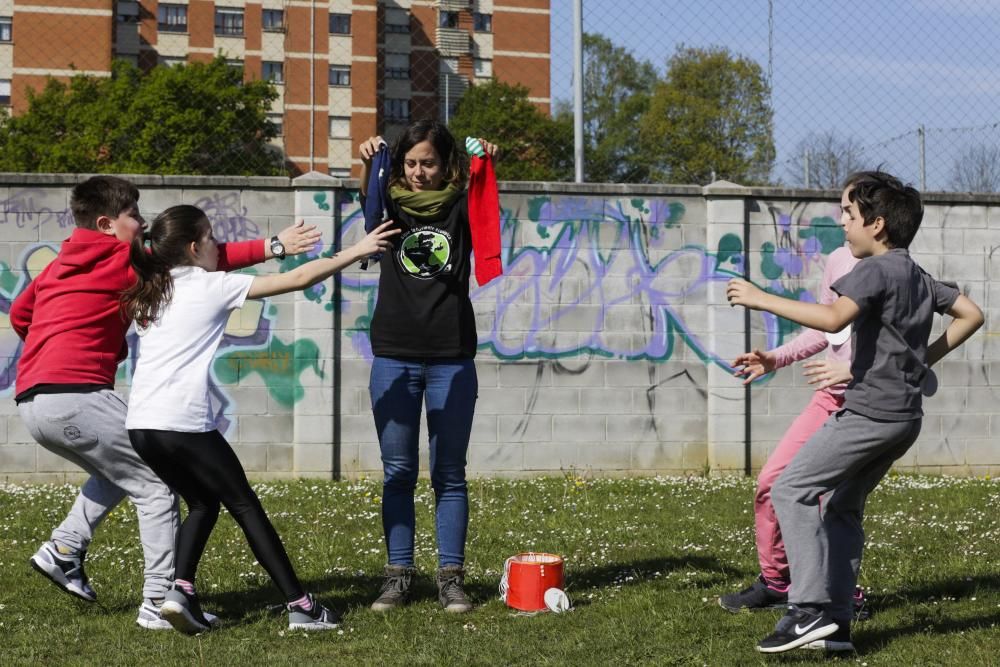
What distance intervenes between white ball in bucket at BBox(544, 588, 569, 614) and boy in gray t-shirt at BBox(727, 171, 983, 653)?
1.08m

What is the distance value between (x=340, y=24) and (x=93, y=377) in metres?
53.1

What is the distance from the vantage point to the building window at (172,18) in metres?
56.9

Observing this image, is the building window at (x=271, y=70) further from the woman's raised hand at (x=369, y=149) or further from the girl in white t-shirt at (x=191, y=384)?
the girl in white t-shirt at (x=191, y=384)

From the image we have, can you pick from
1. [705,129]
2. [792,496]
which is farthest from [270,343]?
[705,129]

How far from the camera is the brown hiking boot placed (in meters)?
5.10

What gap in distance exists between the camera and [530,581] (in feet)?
16.8

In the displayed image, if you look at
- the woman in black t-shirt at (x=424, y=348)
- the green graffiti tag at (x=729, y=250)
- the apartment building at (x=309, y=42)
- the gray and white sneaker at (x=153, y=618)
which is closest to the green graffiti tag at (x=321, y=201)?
the green graffiti tag at (x=729, y=250)

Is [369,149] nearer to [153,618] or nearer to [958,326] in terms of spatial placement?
[153,618]

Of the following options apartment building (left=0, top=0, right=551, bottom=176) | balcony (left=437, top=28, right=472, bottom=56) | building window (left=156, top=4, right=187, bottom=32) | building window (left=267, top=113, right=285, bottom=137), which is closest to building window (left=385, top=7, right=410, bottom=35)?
apartment building (left=0, top=0, right=551, bottom=176)

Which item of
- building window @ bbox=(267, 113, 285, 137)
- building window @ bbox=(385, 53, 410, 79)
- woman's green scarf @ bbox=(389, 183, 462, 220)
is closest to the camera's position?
woman's green scarf @ bbox=(389, 183, 462, 220)

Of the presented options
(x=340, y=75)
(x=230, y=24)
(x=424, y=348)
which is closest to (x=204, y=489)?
(x=424, y=348)

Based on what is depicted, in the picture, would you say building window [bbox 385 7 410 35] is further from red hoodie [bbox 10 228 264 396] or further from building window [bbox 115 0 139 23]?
red hoodie [bbox 10 228 264 396]

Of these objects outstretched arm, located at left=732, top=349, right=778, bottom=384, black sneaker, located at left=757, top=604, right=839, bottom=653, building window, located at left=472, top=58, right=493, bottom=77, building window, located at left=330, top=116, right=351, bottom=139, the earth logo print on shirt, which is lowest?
black sneaker, located at left=757, top=604, right=839, bottom=653

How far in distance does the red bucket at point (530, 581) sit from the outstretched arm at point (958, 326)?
1.79 metres
